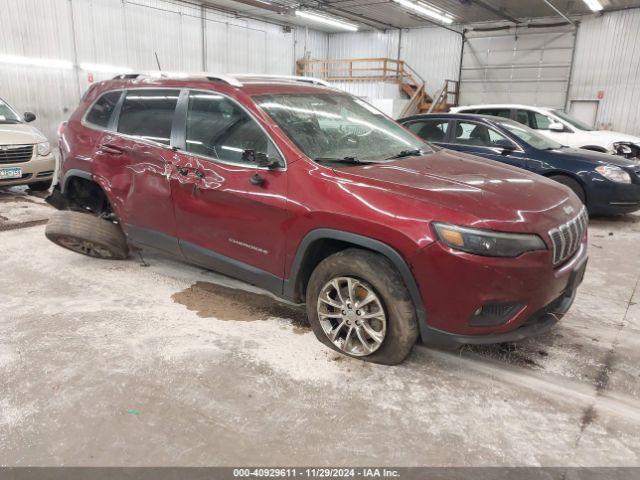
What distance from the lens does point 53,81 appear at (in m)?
14.4

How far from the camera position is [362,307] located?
8.89 ft

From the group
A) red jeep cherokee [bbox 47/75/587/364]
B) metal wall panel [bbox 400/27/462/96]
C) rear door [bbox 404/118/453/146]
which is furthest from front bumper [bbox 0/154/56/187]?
metal wall panel [bbox 400/27/462/96]

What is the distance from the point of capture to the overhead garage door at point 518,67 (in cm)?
1791

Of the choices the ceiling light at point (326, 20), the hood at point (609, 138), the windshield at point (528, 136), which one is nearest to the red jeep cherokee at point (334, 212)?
the windshield at point (528, 136)

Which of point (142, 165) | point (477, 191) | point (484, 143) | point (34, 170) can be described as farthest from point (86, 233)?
point (484, 143)

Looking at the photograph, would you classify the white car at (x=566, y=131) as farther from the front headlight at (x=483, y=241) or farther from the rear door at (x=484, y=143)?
the front headlight at (x=483, y=241)

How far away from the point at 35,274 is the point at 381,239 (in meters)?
3.33

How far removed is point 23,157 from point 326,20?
16097mm

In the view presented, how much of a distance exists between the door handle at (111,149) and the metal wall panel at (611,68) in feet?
59.7

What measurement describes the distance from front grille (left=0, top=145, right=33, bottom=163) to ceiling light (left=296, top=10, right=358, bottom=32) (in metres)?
13.6

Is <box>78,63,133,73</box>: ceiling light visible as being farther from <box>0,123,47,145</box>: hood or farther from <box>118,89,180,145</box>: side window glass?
<box>118,89,180,145</box>: side window glass

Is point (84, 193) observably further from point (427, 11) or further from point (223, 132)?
point (427, 11)

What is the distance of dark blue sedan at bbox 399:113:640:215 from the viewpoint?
6.04 meters

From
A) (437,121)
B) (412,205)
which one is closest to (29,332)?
(412,205)
